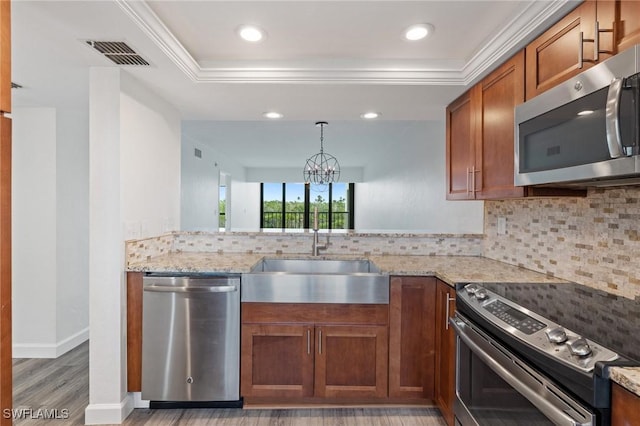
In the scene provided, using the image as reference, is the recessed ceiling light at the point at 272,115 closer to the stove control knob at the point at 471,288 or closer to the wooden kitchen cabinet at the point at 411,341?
the wooden kitchen cabinet at the point at 411,341

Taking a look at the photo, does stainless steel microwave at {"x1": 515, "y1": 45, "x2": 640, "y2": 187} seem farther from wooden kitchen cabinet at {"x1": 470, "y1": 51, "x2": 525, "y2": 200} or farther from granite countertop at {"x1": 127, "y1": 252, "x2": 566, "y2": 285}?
granite countertop at {"x1": 127, "y1": 252, "x2": 566, "y2": 285}

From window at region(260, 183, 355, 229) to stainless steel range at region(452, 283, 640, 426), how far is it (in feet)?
28.3

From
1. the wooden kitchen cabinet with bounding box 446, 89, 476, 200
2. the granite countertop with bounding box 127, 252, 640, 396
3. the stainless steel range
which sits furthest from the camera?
the wooden kitchen cabinet with bounding box 446, 89, 476, 200

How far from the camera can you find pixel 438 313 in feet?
6.72

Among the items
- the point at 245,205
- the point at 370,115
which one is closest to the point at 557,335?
the point at 370,115

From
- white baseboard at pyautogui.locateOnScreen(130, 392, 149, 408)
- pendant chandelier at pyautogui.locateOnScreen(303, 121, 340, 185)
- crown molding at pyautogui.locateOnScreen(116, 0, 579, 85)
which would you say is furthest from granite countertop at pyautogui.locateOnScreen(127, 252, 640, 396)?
pendant chandelier at pyautogui.locateOnScreen(303, 121, 340, 185)

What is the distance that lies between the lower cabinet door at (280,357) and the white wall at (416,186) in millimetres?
1698

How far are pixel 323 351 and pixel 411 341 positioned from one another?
0.56 m

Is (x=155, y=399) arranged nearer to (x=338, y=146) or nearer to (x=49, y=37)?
(x=49, y=37)

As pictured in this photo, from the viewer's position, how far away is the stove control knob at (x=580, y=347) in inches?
37.3

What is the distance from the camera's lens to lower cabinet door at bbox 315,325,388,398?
2109 millimetres

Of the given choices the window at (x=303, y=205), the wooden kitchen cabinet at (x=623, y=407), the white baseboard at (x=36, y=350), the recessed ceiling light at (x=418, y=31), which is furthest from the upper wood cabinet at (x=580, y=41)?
the window at (x=303, y=205)

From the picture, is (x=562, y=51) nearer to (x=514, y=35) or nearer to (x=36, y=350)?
(x=514, y=35)

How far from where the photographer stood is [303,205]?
1034 cm
